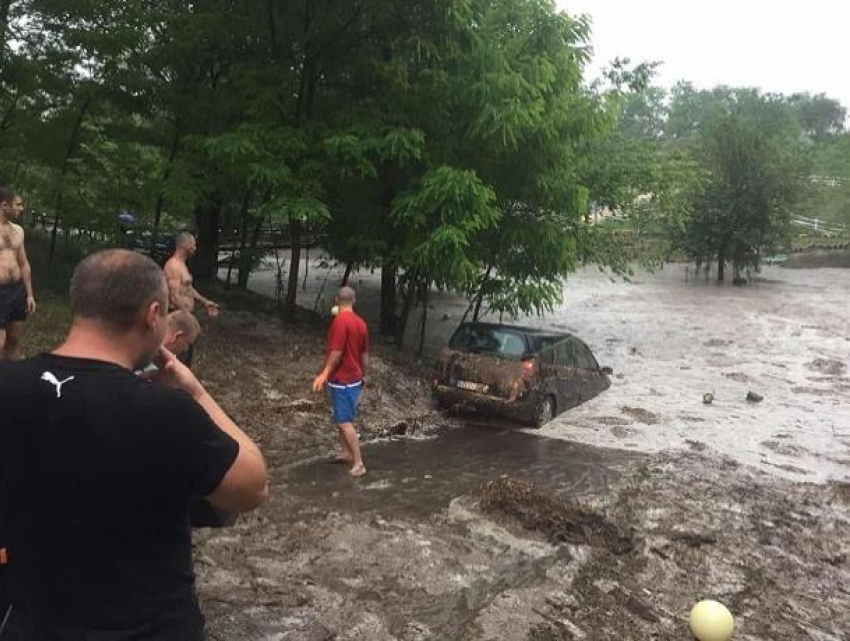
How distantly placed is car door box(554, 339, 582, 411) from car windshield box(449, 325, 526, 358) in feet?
2.68

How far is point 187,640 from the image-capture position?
1.93 metres

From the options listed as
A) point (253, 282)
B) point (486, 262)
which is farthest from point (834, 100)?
point (486, 262)

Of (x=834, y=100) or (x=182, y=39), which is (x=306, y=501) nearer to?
(x=182, y=39)

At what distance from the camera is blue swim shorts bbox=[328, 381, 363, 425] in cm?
735

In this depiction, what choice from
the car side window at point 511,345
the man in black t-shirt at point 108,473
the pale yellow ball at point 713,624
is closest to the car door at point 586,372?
the car side window at point 511,345

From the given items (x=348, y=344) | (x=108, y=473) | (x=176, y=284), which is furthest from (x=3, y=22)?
(x=108, y=473)

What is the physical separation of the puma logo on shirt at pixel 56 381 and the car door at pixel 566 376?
32.2 feet

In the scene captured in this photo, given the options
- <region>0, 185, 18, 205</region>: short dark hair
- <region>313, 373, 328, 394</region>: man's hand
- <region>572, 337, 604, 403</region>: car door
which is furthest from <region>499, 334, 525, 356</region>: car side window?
<region>0, 185, 18, 205</region>: short dark hair

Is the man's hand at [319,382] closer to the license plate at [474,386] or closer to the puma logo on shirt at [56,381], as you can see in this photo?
the license plate at [474,386]

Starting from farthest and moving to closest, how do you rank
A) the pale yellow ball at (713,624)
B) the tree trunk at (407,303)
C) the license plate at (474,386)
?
1. the tree trunk at (407,303)
2. the license plate at (474,386)
3. the pale yellow ball at (713,624)

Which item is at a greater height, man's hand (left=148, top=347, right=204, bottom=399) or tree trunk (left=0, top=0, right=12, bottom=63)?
tree trunk (left=0, top=0, right=12, bottom=63)

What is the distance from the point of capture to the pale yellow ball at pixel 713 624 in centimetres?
459

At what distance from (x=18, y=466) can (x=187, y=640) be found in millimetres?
628

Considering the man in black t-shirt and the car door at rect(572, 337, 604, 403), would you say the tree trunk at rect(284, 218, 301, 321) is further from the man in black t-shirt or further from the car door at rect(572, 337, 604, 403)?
the man in black t-shirt
